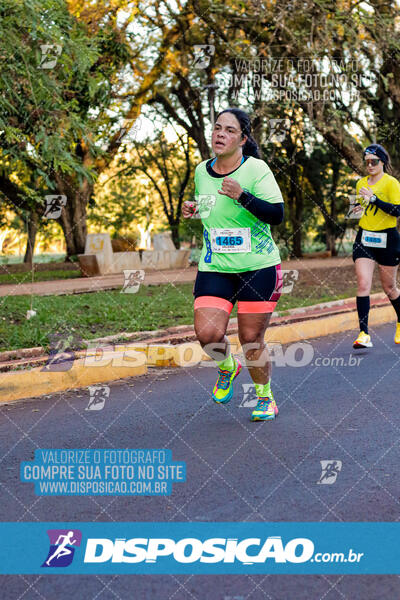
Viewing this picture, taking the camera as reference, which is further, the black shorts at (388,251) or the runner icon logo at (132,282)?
the runner icon logo at (132,282)

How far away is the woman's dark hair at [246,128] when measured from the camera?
5.10 metres

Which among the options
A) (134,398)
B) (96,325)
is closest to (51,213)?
(96,325)

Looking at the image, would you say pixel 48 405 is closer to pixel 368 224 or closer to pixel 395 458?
pixel 395 458

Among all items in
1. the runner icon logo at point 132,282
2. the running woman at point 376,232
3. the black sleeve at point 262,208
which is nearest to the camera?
the black sleeve at point 262,208

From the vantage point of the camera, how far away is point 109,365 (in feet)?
23.8

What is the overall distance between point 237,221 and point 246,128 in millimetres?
596

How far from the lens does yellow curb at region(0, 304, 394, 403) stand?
21.2 feet

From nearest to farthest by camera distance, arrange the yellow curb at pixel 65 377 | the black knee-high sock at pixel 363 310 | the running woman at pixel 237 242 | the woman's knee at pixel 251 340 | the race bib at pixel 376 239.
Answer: the running woman at pixel 237 242 → the woman's knee at pixel 251 340 → the yellow curb at pixel 65 377 → the race bib at pixel 376 239 → the black knee-high sock at pixel 363 310

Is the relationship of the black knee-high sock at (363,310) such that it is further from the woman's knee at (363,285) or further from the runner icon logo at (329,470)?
the runner icon logo at (329,470)

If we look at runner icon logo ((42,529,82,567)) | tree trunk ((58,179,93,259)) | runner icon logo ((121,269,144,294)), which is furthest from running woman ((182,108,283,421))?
tree trunk ((58,179,93,259))

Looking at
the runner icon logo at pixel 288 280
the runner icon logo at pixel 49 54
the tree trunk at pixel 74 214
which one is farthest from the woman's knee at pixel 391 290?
the tree trunk at pixel 74 214

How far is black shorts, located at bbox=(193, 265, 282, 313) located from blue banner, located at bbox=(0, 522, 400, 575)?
1.93m

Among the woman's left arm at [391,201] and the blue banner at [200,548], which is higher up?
the woman's left arm at [391,201]

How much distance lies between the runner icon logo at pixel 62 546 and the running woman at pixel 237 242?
6.65 ft
